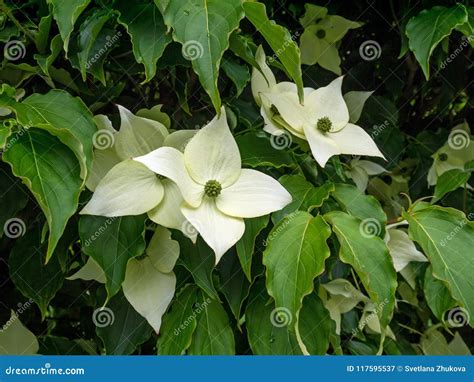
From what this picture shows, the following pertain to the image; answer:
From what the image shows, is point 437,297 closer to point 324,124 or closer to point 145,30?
point 324,124

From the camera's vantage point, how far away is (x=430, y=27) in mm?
1008

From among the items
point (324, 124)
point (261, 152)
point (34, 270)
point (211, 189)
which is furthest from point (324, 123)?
point (34, 270)

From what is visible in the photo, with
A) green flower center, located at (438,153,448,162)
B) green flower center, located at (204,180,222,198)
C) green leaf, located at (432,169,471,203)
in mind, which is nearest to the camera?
green flower center, located at (204,180,222,198)

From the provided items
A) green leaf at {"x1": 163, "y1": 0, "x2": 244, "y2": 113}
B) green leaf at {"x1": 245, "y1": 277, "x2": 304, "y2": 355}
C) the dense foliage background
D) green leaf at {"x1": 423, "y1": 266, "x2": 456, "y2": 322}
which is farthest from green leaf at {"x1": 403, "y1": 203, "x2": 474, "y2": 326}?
green leaf at {"x1": 163, "y1": 0, "x2": 244, "y2": 113}

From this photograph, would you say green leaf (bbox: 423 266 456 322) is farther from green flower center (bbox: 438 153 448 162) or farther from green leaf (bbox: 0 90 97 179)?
green leaf (bbox: 0 90 97 179)

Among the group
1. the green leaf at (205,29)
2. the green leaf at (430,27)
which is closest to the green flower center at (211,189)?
the green leaf at (205,29)

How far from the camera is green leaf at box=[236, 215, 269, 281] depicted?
32.8 inches

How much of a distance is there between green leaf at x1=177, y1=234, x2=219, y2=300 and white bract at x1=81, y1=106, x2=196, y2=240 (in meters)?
0.04

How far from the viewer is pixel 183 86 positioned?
104 centimetres

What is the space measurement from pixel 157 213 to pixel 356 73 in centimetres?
66

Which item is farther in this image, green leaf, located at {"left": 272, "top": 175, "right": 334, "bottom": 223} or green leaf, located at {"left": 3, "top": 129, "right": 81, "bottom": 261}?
green leaf, located at {"left": 272, "top": 175, "right": 334, "bottom": 223}

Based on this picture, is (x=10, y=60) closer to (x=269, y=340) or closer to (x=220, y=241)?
(x=220, y=241)

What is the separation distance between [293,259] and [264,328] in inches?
6.2

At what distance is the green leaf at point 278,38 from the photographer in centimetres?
79
